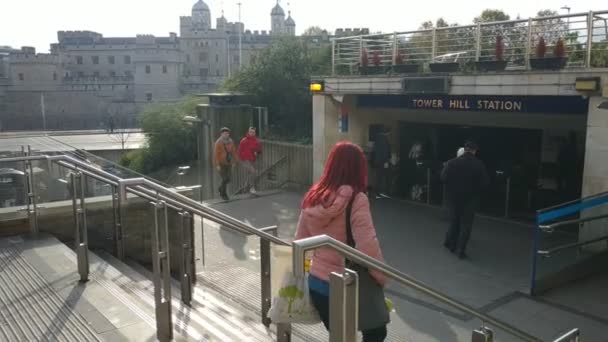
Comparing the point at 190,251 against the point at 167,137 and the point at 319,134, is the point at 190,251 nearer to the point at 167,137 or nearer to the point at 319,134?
the point at 319,134

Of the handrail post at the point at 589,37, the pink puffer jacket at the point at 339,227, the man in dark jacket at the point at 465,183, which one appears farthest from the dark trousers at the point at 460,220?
the pink puffer jacket at the point at 339,227

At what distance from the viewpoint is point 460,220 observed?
9031 mm

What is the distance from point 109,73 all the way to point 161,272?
97778 millimetres

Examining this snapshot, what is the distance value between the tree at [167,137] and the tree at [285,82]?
4.18m

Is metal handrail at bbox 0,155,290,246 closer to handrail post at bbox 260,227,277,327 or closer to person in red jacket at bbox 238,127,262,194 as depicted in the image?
handrail post at bbox 260,227,277,327

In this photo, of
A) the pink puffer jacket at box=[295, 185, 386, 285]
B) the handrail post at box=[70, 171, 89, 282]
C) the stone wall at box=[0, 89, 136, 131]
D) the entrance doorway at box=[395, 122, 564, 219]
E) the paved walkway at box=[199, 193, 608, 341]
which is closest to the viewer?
the pink puffer jacket at box=[295, 185, 386, 285]

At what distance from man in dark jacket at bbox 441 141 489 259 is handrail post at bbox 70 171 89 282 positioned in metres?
5.42

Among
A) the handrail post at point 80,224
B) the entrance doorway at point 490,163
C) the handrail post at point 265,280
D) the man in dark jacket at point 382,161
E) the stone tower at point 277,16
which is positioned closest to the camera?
the handrail post at point 265,280

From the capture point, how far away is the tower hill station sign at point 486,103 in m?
9.62

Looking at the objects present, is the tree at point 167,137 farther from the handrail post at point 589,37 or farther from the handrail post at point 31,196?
the handrail post at point 31,196

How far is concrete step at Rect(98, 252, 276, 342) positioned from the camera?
14.3ft

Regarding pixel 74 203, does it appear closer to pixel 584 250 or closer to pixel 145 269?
pixel 145 269

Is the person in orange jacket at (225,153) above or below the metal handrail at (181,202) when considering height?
below

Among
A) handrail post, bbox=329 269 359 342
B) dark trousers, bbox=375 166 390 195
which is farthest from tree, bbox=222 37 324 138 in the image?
handrail post, bbox=329 269 359 342
